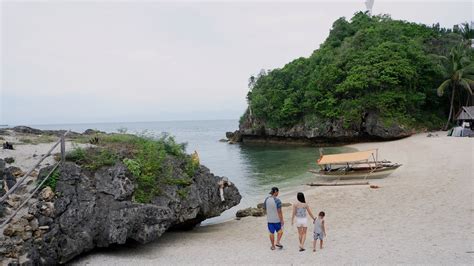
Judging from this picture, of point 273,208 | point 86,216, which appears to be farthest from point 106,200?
point 273,208

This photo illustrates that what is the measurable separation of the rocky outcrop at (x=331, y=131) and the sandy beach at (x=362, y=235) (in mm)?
25958

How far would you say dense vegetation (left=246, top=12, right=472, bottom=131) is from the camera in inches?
1795

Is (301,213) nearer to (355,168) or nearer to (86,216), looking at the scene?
(86,216)

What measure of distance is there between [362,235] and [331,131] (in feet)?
129

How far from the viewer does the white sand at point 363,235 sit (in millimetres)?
9430

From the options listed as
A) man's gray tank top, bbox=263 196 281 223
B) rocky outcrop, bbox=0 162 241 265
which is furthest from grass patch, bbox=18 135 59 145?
man's gray tank top, bbox=263 196 281 223

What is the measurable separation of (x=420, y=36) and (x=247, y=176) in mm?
41432

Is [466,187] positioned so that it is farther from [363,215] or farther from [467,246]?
[467,246]

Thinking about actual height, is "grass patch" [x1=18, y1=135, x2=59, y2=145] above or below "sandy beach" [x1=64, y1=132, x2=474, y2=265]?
above

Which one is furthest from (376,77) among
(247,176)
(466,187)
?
(466,187)

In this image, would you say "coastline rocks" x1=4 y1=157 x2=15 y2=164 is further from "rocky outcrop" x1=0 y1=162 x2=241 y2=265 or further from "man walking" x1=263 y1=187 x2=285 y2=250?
"man walking" x1=263 y1=187 x2=285 y2=250

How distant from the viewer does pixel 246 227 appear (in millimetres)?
14047

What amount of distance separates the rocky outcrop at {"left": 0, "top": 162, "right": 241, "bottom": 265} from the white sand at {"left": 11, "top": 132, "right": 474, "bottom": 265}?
672mm

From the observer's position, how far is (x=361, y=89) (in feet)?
154
